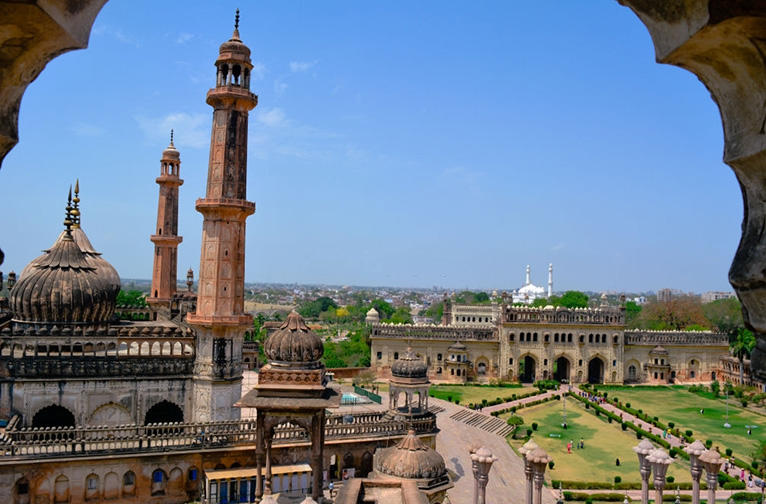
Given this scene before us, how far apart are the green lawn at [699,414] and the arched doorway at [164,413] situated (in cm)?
2472

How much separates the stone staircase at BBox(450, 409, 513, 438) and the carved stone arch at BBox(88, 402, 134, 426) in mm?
18292

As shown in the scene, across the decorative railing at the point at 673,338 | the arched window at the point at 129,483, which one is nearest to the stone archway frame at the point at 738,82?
the arched window at the point at 129,483

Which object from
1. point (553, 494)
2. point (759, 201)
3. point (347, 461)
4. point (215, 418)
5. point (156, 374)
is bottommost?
point (553, 494)

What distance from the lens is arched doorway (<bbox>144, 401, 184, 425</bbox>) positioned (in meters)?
21.2

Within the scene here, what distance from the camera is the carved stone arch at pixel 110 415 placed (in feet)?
66.6

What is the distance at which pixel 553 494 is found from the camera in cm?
2250

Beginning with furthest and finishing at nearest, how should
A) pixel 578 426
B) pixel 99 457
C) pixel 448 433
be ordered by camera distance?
1. pixel 578 426
2. pixel 448 433
3. pixel 99 457

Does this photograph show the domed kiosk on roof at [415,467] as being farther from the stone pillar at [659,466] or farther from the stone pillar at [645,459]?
the stone pillar at [659,466]

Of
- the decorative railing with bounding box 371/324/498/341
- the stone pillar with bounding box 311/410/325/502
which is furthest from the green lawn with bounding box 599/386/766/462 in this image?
the stone pillar with bounding box 311/410/325/502

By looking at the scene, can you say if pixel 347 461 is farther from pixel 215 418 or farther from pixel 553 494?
pixel 553 494

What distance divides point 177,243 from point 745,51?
34664 mm

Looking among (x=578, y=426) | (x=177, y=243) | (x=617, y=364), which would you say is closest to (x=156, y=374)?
(x=177, y=243)

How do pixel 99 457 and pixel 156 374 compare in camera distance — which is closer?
pixel 99 457

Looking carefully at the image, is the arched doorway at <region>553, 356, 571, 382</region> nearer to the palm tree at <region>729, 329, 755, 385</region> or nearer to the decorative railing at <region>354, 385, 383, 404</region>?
the palm tree at <region>729, 329, 755, 385</region>
